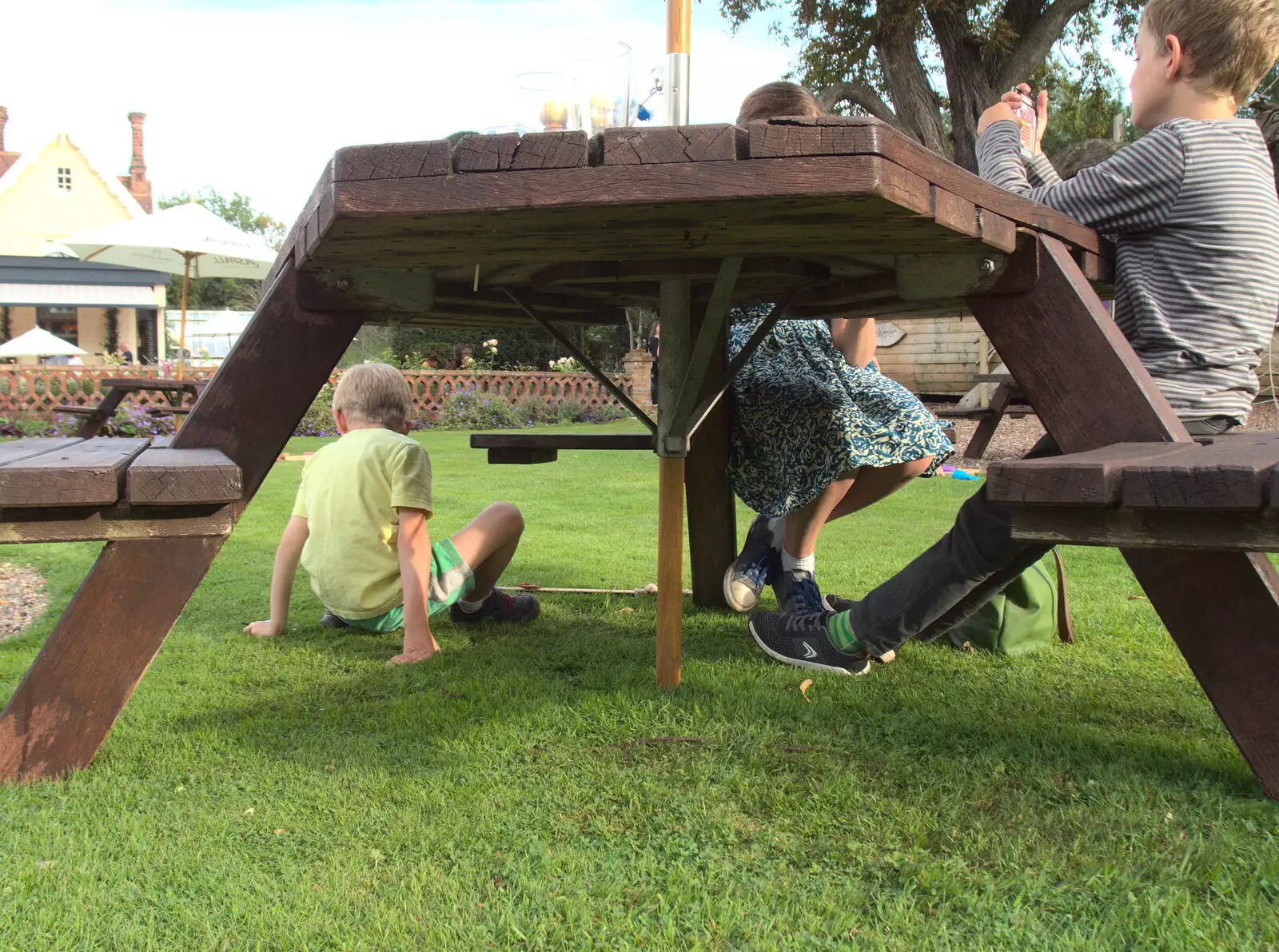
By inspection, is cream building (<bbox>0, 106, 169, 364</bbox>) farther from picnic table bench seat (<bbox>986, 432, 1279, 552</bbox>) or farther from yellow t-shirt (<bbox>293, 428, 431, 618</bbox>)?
picnic table bench seat (<bbox>986, 432, 1279, 552</bbox>)

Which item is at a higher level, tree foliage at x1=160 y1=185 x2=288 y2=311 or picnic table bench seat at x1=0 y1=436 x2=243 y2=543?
tree foliage at x1=160 y1=185 x2=288 y2=311

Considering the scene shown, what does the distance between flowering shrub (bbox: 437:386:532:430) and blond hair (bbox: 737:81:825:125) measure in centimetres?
1346

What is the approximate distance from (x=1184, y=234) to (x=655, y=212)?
1.18m

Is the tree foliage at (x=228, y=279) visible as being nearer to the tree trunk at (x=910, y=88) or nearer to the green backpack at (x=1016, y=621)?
the tree trunk at (x=910, y=88)

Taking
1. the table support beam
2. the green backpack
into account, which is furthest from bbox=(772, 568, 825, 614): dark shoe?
the table support beam

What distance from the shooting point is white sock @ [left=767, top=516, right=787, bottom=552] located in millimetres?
3320

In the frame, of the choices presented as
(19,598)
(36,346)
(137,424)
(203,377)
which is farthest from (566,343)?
(36,346)

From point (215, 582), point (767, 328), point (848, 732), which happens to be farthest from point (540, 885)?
point (215, 582)

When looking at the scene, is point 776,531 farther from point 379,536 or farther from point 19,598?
point 19,598

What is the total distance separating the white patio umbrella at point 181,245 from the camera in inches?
472

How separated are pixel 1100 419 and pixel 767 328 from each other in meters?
0.97

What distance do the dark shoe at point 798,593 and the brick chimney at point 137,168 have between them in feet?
135

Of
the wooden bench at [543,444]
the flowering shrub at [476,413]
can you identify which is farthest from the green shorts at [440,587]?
the flowering shrub at [476,413]

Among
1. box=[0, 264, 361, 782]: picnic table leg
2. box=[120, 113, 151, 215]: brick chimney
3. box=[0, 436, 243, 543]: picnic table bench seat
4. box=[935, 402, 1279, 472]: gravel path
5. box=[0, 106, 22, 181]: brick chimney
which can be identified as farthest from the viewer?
box=[120, 113, 151, 215]: brick chimney
